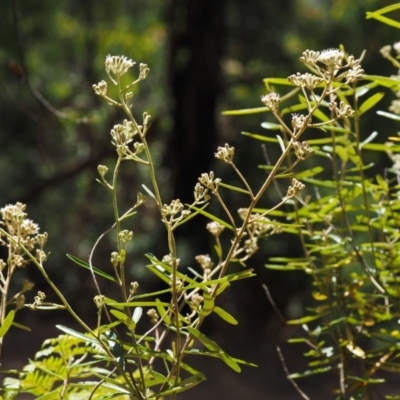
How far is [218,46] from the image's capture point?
15.4ft

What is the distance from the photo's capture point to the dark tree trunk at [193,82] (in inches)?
183

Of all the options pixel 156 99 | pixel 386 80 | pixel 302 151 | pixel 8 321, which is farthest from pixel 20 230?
pixel 156 99

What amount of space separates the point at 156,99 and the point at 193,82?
0.60 metres

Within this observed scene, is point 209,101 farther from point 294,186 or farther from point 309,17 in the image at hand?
point 294,186

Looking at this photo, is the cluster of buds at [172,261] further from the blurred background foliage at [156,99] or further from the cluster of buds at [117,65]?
the blurred background foliage at [156,99]

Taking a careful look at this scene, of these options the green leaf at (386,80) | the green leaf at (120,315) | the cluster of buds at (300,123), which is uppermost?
the green leaf at (386,80)

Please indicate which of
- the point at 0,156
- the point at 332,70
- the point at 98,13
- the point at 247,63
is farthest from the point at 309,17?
the point at 332,70

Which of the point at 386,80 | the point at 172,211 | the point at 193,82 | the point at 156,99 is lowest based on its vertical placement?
the point at 172,211

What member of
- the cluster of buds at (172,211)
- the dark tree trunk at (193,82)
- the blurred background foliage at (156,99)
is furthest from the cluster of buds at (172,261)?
the dark tree trunk at (193,82)

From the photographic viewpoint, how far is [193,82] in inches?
184

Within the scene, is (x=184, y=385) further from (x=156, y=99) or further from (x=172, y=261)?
(x=156, y=99)

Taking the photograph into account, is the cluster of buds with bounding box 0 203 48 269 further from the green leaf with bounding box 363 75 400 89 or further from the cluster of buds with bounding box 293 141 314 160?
the green leaf with bounding box 363 75 400 89

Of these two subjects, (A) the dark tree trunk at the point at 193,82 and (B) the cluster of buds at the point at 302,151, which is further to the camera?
(A) the dark tree trunk at the point at 193,82

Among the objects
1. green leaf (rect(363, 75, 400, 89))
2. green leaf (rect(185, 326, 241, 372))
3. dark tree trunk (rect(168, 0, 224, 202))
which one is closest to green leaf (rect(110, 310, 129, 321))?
green leaf (rect(185, 326, 241, 372))
